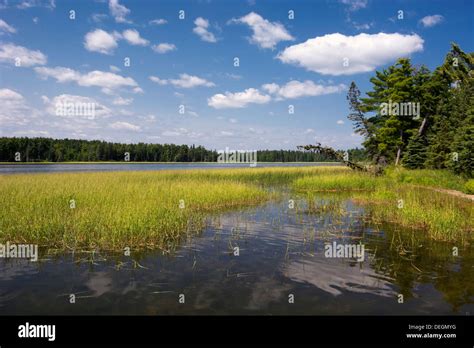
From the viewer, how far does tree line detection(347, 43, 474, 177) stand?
32278mm

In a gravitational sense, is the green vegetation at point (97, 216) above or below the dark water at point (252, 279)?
above

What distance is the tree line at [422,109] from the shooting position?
32.3 m

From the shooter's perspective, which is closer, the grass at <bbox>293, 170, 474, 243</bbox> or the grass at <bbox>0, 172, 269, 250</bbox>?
the grass at <bbox>0, 172, 269, 250</bbox>

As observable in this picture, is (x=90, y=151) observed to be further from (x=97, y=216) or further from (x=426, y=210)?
(x=426, y=210)

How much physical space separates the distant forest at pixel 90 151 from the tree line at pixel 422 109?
33.4 metres

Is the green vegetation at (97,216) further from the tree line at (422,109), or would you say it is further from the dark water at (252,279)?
the tree line at (422,109)

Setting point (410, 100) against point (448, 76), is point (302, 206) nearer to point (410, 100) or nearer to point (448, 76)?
point (410, 100)

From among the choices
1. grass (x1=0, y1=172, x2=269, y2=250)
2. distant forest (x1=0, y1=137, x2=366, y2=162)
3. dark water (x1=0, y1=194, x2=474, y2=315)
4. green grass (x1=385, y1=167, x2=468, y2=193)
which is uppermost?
distant forest (x1=0, y1=137, x2=366, y2=162)

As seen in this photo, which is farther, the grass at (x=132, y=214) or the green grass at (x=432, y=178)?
the green grass at (x=432, y=178)

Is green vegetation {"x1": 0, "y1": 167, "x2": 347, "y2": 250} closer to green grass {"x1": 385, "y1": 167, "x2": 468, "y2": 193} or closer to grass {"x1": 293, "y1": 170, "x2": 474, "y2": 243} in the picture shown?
grass {"x1": 293, "y1": 170, "x2": 474, "y2": 243}

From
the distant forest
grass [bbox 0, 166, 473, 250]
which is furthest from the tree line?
the distant forest

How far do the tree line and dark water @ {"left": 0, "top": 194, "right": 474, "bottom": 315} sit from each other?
26.8 meters

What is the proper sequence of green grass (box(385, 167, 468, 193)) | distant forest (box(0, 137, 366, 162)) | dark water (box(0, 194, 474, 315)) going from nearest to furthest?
1. dark water (box(0, 194, 474, 315))
2. green grass (box(385, 167, 468, 193))
3. distant forest (box(0, 137, 366, 162))

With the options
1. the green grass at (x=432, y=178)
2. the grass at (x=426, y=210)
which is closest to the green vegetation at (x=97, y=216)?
the grass at (x=426, y=210)
